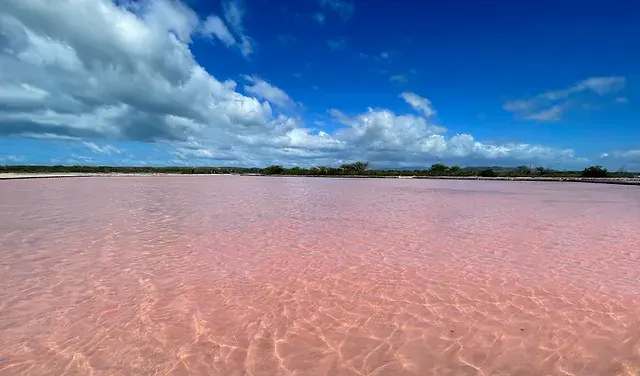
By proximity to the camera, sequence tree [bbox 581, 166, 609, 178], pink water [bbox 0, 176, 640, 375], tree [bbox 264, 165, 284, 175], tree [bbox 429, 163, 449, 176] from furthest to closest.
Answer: tree [bbox 264, 165, 284, 175] → tree [bbox 429, 163, 449, 176] → tree [bbox 581, 166, 609, 178] → pink water [bbox 0, 176, 640, 375]

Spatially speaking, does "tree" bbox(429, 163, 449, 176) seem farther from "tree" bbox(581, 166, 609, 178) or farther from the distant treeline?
"tree" bbox(581, 166, 609, 178)

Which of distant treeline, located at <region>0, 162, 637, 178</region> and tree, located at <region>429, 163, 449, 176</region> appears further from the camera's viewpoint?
tree, located at <region>429, 163, 449, 176</region>

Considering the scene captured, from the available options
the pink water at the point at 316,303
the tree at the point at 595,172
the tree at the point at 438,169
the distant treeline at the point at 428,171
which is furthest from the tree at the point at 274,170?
the pink water at the point at 316,303

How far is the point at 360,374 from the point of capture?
11.5ft

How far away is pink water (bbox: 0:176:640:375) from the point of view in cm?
372

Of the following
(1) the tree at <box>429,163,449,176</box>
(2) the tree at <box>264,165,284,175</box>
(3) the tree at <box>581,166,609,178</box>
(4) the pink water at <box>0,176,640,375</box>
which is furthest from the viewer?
(2) the tree at <box>264,165,284,175</box>

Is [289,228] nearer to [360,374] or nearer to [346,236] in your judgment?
[346,236]

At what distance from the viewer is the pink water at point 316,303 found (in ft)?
12.2

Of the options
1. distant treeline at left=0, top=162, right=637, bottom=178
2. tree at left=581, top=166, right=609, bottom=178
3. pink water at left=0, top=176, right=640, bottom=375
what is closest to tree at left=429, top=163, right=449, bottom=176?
distant treeline at left=0, top=162, right=637, bottom=178

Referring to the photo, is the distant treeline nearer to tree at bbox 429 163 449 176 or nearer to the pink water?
tree at bbox 429 163 449 176

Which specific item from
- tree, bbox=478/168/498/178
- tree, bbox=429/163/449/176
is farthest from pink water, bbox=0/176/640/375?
tree, bbox=429/163/449/176

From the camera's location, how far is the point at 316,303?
518cm

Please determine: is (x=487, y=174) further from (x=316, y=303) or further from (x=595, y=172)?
(x=316, y=303)

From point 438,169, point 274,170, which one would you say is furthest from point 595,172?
point 274,170
